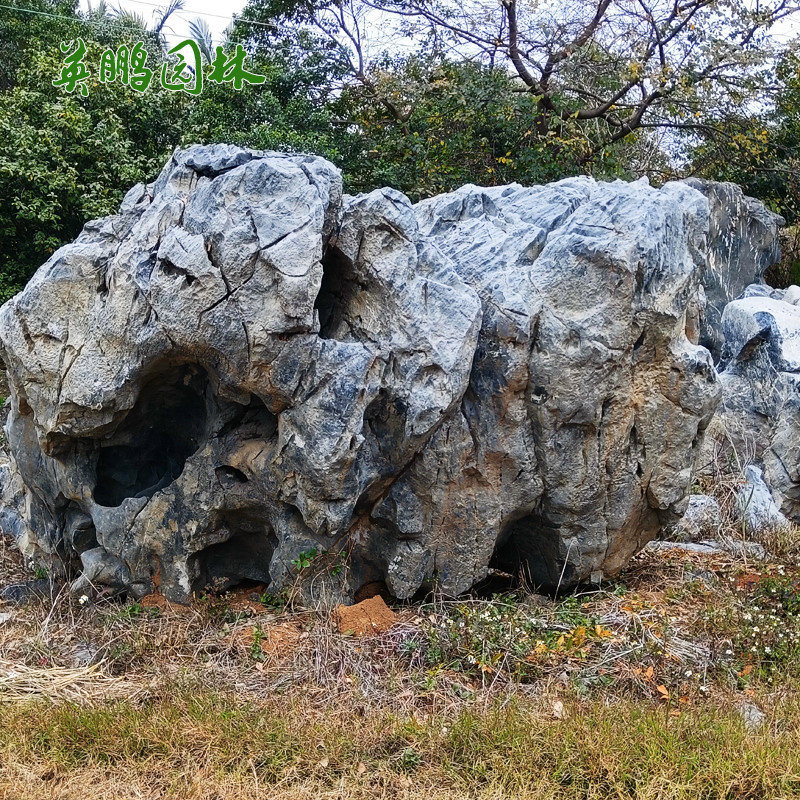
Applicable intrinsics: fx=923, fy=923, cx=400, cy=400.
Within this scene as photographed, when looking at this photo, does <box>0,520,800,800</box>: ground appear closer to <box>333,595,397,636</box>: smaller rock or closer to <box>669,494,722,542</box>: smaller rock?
<box>333,595,397,636</box>: smaller rock

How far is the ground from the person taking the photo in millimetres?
3736

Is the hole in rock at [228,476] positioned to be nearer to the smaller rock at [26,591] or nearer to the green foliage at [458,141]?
the smaller rock at [26,591]

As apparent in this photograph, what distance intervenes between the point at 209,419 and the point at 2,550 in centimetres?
222

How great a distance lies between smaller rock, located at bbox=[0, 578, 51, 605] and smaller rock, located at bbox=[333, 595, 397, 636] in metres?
1.86

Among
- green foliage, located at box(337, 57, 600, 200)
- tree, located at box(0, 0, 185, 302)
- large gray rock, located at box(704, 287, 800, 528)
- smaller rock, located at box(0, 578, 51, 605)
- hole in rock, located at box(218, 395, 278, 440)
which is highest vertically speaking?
green foliage, located at box(337, 57, 600, 200)

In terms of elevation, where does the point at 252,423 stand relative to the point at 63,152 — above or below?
below

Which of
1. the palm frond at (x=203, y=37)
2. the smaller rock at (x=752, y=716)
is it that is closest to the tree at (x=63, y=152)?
the palm frond at (x=203, y=37)

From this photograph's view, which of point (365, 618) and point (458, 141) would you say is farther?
point (458, 141)

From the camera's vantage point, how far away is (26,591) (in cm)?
566

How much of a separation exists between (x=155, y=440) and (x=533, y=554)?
2437 millimetres

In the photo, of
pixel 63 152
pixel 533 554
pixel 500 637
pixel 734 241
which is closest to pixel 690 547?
pixel 533 554

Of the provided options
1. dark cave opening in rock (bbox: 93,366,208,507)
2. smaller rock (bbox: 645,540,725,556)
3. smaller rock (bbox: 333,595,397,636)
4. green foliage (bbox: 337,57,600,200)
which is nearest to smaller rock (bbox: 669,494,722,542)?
smaller rock (bbox: 645,540,725,556)

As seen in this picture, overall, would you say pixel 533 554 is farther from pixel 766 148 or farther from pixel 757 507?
pixel 766 148

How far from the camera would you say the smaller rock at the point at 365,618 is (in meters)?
4.96
